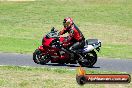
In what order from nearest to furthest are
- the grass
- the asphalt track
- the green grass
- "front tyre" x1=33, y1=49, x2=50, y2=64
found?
the grass
the asphalt track
"front tyre" x1=33, y1=49, x2=50, y2=64
the green grass

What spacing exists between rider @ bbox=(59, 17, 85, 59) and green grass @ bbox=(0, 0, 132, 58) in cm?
1306

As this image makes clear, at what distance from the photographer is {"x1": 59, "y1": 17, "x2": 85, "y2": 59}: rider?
1636cm

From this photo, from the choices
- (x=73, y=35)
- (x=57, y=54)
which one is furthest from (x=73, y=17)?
(x=73, y=35)

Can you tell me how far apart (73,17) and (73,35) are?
2692 centimetres

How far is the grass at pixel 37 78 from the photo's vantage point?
11.3m

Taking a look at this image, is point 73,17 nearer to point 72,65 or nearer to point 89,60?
point 72,65

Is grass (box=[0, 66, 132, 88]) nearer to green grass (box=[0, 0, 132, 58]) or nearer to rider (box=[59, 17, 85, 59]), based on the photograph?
rider (box=[59, 17, 85, 59])

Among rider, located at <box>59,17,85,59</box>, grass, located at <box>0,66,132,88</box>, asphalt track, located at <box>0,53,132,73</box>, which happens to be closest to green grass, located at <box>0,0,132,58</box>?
asphalt track, located at <box>0,53,132,73</box>

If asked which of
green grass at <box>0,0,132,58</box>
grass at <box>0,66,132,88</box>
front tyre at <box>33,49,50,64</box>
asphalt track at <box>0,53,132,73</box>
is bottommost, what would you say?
green grass at <box>0,0,132,58</box>

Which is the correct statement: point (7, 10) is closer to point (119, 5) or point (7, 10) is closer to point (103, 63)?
point (119, 5)

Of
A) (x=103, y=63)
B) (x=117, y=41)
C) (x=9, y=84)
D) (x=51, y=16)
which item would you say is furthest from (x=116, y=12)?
(x=9, y=84)

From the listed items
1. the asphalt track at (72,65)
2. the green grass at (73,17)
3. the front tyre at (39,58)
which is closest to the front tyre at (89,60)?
the asphalt track at (72,65)

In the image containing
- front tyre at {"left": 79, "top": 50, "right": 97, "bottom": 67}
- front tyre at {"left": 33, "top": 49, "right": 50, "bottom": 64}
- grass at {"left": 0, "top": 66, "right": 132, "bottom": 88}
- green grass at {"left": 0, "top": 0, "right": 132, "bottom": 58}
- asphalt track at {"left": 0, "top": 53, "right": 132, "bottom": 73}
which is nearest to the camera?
grass at {"left": 0, "top": 66, "right": 132, "bottom": 88}

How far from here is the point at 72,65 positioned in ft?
55.8
